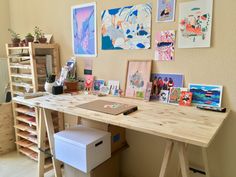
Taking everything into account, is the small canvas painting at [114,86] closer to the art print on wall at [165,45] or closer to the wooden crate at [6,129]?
the art print on wall at [165,45]

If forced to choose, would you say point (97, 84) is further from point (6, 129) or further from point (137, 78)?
point (6, 129)

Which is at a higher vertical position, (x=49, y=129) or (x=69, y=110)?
(x=69, y=110)

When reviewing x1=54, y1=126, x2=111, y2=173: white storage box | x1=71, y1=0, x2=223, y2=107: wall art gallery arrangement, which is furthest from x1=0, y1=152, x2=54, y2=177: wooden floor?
x1=71, y1=0, x2=223, y2=107: wall art gallery arrangement

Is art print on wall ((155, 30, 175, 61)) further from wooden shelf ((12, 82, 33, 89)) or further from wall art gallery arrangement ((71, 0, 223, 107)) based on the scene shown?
wooden shelf ((12, 82, 33, 89))

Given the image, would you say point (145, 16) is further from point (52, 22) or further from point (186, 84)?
point (52, 22)

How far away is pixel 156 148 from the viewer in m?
1.81

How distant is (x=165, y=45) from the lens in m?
1.62

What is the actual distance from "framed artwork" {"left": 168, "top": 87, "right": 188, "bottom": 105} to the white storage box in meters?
0.57

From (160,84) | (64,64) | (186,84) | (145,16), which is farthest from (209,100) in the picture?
(64,64)

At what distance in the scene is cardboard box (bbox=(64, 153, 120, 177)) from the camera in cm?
161

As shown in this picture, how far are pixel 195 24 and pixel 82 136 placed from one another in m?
1.20

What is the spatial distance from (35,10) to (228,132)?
2.44 m

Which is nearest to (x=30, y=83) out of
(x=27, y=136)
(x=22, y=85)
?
(x=22, y=85)

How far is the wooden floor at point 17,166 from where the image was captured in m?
2.15
